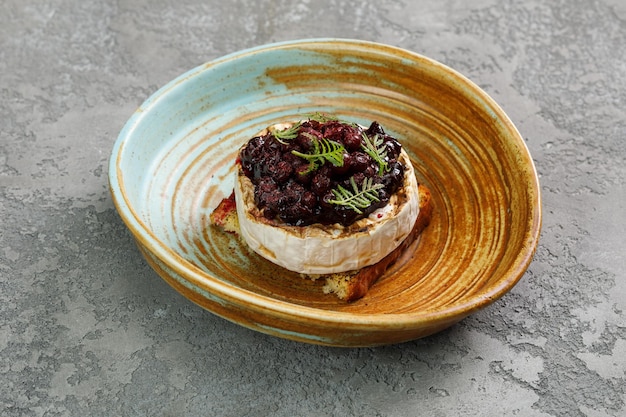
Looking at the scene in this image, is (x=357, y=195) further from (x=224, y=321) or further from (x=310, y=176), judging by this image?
(x=224, y=321)

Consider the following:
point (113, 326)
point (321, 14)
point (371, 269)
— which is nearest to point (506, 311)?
point (371, 269)

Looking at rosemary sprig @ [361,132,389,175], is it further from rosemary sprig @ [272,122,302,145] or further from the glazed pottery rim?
the glazed pottery rim

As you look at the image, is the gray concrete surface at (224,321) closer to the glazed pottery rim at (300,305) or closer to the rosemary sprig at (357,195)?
the glazed pottery rim at (300,305)

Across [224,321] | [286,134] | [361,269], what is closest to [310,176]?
[286,134]

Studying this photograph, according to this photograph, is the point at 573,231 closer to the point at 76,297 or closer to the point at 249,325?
the point at 249,325

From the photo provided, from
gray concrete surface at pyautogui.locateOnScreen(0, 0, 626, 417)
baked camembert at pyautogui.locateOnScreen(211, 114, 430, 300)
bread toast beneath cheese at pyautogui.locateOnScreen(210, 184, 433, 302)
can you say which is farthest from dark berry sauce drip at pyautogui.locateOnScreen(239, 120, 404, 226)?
gray concrete surface at pyautogui.locateOnScreen(0, 0, 626, 417)

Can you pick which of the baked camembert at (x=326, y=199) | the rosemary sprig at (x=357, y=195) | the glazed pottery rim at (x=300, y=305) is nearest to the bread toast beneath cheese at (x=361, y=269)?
the baked camembert at (x=326, y=199)
